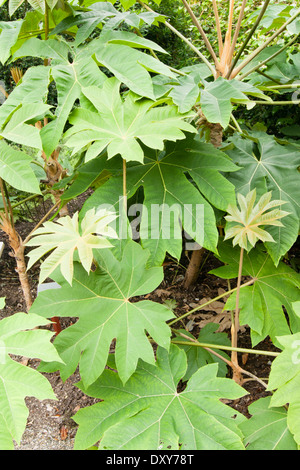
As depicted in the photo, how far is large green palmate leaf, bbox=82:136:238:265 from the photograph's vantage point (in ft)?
3.79

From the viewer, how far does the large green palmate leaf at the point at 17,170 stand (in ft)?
3.32

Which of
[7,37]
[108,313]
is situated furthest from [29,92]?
[108,313]

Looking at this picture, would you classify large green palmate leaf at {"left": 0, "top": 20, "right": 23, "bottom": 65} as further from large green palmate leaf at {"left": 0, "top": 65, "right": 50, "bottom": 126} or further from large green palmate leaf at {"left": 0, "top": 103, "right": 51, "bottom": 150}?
large green palmate leaf at {"left": 0, "top": 103, "right": 51, "bottom": 150}

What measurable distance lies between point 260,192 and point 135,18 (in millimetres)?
792

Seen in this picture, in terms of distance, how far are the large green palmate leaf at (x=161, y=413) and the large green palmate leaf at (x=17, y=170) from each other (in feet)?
2.10

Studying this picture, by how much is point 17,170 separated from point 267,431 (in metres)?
1.06

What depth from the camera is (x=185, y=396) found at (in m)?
1.10

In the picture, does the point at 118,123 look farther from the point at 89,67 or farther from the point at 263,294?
the point at 263,294

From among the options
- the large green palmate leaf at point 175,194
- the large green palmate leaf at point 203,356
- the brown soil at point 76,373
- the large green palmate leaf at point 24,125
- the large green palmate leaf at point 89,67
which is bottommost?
the brown soil at point 76,373

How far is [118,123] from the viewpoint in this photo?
1128 mm

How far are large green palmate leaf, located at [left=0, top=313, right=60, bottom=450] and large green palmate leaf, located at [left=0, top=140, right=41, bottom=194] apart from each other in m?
0.37

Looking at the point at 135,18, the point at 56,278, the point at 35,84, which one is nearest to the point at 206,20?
the point at 135,18

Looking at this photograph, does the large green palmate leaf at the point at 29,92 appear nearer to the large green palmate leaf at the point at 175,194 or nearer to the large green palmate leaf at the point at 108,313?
the large green palmate leaf at the point at 175,194

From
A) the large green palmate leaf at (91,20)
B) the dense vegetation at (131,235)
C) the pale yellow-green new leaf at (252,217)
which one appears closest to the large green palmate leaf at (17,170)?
the dense vegetation at (131,235)
